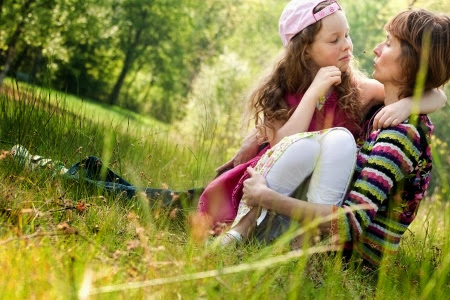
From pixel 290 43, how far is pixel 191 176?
1171 mm

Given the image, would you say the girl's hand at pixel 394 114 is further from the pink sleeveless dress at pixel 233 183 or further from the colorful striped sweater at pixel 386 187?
the pink sleeveless dress at pixel 233 183

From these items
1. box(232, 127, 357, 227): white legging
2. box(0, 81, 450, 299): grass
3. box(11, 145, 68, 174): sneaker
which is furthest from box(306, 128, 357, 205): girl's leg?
box(11, 145, 68, 174): sneaker

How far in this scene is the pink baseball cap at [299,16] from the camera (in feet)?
10.8

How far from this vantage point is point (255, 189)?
2867 millimetres

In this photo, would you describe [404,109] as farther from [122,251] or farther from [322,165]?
[122,251]

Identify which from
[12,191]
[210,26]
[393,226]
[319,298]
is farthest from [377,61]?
[210,26]

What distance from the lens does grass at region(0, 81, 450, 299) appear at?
5.70ft

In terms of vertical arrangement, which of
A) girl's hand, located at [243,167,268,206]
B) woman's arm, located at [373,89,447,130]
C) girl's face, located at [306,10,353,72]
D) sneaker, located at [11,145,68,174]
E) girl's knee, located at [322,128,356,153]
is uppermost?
girl's face, located at [306,10,353,72]

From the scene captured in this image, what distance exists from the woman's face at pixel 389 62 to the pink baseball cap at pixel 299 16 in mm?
418

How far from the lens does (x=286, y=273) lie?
83.9 inches

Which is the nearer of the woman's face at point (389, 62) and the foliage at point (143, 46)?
the woman's face at point (389, 62)

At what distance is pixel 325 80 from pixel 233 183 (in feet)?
2.27

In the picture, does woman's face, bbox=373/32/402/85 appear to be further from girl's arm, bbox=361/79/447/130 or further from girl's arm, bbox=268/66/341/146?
girl's arm, bbox=268/66/341/146

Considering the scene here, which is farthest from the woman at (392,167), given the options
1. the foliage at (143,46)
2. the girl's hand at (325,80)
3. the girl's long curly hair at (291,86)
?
the foliage at (143,46)
